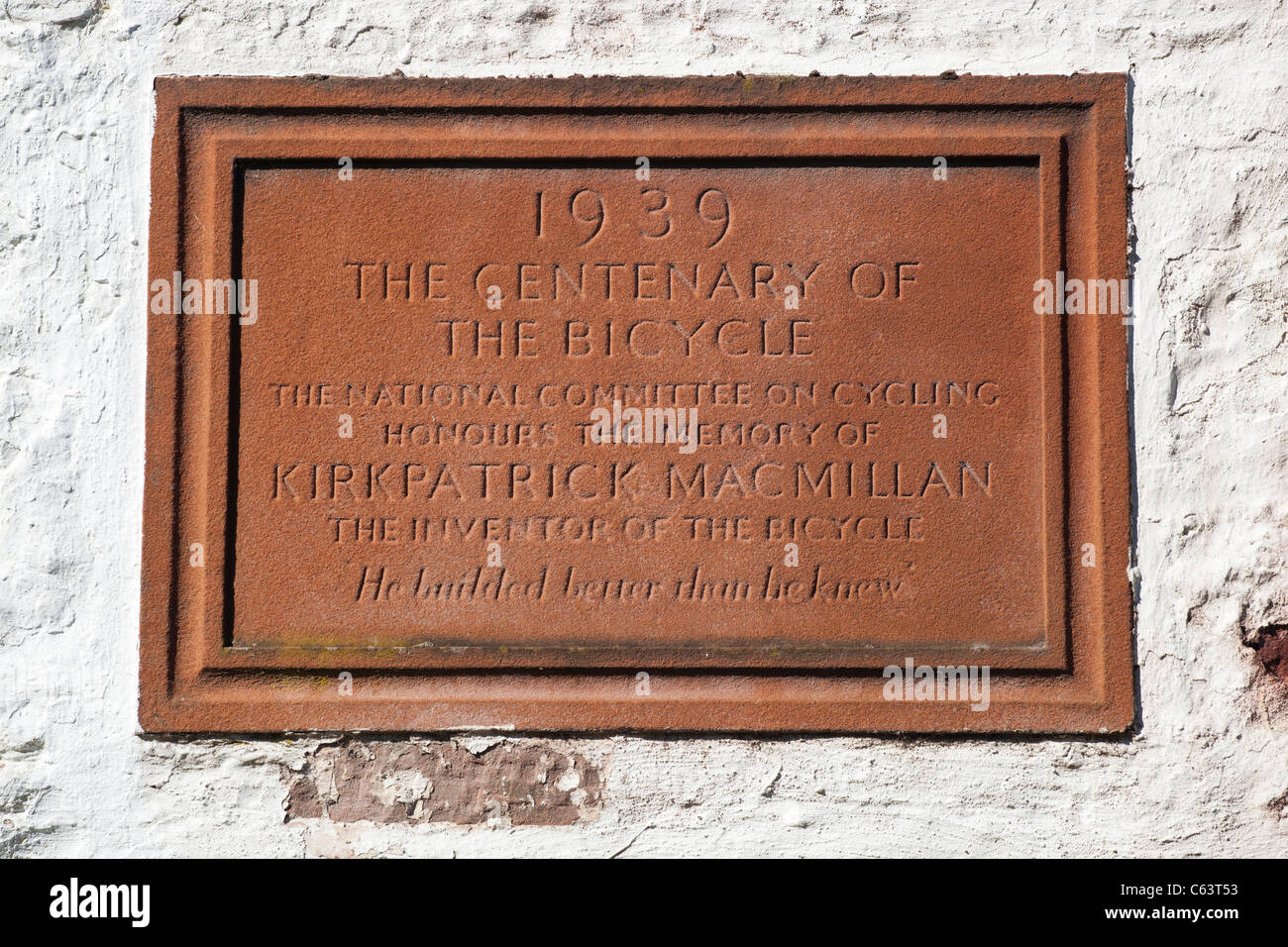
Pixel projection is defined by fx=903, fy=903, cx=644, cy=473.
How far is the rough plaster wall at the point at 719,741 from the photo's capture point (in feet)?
7.18

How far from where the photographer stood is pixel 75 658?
7.28 feet

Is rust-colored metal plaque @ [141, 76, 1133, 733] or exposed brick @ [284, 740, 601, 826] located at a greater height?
rust-colored metal plaque @ [141, 76, 1133, 733]

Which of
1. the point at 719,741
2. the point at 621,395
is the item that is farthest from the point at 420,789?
the point at 621,395

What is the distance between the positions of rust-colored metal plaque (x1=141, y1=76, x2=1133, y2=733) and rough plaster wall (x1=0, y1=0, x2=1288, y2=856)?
10 cm

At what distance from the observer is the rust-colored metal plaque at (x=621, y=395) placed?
2.21 metres

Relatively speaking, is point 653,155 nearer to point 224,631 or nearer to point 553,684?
point 553,684

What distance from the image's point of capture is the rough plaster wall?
7.18 feet

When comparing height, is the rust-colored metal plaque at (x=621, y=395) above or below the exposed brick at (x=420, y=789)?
above

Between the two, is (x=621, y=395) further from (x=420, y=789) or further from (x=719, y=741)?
(x=420, y=789)

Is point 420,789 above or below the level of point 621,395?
below

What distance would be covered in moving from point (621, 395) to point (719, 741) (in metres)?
0.88

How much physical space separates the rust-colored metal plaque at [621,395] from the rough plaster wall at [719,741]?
97 mm

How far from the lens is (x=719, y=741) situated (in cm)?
221

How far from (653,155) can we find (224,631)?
5.19 ft
